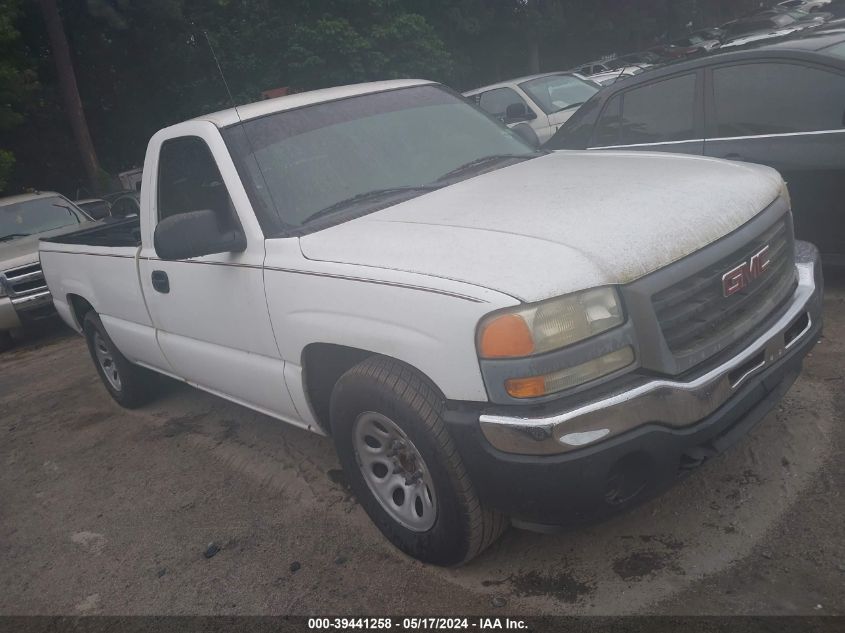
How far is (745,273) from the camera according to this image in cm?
294

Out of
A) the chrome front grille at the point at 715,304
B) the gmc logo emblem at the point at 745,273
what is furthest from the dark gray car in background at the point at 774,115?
the gmc logo emblem at the point at 745,273

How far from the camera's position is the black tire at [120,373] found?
5531mm

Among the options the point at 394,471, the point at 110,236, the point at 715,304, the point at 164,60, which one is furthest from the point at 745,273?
the point at 164,60

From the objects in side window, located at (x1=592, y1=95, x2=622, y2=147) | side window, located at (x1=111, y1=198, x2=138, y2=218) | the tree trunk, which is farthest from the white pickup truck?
the tree trunk

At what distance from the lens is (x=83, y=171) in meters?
19.9

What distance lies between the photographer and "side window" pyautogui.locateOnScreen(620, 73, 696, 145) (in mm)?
5473

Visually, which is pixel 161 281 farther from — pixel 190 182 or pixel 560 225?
pixel 560 225

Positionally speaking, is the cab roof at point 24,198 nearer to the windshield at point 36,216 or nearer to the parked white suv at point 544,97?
the windshield at point 36,216

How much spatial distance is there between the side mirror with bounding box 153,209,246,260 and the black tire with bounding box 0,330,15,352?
280 inches

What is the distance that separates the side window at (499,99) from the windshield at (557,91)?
7.5 inches

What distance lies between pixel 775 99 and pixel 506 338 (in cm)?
353

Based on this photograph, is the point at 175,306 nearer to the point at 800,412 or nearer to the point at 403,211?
→ the point at 403,211

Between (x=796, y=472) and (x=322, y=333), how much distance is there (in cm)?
213

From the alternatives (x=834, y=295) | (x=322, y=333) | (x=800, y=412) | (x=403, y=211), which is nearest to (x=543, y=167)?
(x=403, y=211)
